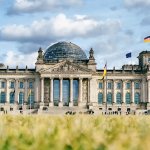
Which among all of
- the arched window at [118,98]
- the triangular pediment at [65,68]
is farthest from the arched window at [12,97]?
the arched window at [118,98]

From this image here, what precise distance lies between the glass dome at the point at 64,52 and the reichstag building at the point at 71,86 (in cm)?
26

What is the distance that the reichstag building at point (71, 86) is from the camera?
111m

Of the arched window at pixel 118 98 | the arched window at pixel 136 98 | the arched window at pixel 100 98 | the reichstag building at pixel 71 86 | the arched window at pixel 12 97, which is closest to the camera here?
the reichstag building at pixel 71 86

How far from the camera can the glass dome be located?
119 metres

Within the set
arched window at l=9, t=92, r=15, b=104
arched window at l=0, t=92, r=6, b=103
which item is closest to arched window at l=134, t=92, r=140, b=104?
arched window at l=9, t=92, r=15, b=104

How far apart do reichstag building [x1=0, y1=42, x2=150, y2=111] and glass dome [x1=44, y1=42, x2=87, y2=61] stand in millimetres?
260

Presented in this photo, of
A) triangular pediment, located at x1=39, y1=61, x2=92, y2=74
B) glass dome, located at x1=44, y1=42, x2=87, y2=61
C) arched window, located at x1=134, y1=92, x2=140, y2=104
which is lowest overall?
arched window, located at x1=134, y1=92, x2=140, y2=104

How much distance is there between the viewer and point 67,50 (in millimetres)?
120812

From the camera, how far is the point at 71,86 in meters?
111

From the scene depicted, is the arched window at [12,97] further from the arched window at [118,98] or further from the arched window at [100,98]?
the arched window at [118,98]

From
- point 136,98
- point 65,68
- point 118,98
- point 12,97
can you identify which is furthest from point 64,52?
point 136,98

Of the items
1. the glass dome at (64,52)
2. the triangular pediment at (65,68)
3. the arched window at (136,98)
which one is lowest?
the arched window at (136,98)

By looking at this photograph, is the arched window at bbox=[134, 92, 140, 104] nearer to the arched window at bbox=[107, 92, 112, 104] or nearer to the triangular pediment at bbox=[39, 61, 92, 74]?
the arched window at bbox=[107, 92, 112, 104]

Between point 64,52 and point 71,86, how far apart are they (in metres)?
12.6
